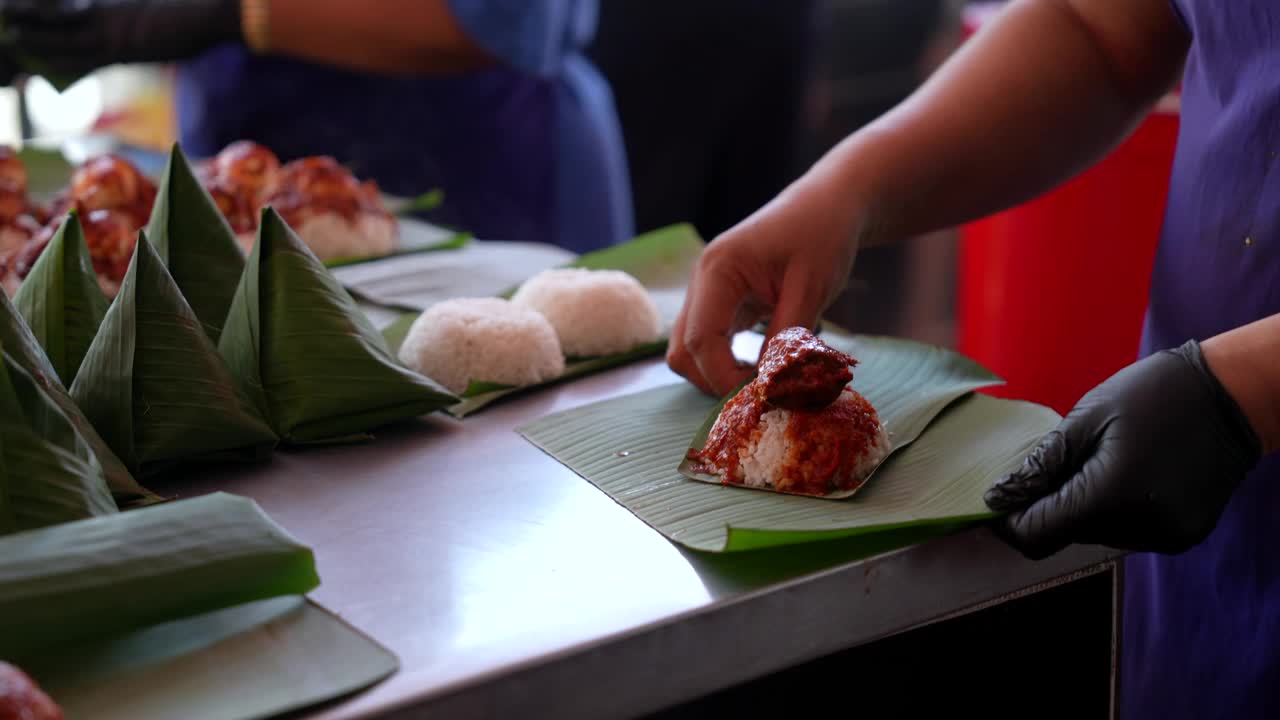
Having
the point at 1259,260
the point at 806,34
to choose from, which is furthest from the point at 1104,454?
the point at 806,34

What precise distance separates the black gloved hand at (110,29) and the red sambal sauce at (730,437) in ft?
7.25

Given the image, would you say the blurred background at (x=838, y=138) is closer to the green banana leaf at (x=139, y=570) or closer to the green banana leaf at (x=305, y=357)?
the green banana leaf at (x=305, y=357)

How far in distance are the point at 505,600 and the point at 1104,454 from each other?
0.50m

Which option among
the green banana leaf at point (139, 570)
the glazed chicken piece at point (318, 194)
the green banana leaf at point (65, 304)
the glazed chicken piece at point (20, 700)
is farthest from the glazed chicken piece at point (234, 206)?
the glazed chicken piece at point (20, 700)

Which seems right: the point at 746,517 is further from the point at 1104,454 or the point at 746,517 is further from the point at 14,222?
the point at 14,222

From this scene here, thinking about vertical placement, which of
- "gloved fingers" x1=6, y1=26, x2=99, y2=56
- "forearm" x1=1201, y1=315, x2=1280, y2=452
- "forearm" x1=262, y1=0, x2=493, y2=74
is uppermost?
"forearm" x1=262, y1=0, x2=493, y2=74

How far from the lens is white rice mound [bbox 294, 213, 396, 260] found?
6.70 feet

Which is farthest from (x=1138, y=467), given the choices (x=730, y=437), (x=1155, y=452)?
(x=730, y=437)

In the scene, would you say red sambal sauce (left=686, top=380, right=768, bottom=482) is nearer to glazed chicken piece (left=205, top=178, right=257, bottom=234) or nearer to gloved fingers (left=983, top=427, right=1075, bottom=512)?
gloved fingers (left=983, top=427, right=1075, bottom=512)

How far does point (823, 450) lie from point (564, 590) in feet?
1.01

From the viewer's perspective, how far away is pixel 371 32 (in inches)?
111

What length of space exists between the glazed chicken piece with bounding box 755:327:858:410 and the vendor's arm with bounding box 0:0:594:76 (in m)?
1.99

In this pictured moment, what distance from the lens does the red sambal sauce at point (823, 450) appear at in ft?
3.46

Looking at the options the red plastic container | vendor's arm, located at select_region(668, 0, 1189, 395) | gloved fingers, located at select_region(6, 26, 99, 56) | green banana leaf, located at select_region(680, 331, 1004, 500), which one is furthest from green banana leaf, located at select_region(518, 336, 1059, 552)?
gloved fingers, located at select_region(6, 26, 99, 56)
